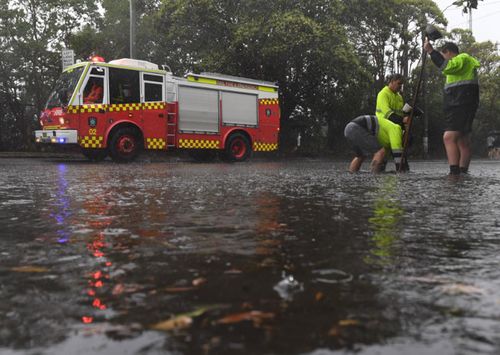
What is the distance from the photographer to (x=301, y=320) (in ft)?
3.69

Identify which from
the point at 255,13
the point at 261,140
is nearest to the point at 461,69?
the point at 261,140

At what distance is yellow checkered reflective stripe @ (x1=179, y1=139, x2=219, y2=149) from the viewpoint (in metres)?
15.2

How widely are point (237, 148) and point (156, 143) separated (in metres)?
3.32

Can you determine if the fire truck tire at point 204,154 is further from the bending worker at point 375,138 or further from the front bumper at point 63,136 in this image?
the bending worker at point 375,138

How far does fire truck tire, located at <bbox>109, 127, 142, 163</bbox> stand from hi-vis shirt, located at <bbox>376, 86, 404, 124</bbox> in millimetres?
7920

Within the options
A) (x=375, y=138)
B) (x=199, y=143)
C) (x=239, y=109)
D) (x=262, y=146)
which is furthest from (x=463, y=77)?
(x=262, y=146)

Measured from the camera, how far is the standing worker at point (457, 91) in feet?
22.0

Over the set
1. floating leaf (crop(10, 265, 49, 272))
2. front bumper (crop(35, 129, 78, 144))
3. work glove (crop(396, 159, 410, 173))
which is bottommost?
floating leaf (crop(10, 265, 49, 272))

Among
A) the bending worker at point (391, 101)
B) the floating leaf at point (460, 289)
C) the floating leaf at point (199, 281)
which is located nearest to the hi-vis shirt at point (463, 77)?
the bending worker at point (391, 101)

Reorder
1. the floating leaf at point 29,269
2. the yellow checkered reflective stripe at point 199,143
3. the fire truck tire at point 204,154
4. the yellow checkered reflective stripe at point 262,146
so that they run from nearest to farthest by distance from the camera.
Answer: the floating leaf at point 29,269, the yellow checkered reflective stripe at point 199,143, the fire truck tire at point 204,154, the yellow checkered reflective stripe at point 262,146

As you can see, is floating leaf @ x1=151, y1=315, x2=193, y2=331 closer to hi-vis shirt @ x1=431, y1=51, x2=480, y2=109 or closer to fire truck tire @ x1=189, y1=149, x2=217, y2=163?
hi-vis shirt @ x1=431, y1=51, x2=480, y2=109

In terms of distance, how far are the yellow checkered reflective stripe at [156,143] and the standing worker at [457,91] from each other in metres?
9.04

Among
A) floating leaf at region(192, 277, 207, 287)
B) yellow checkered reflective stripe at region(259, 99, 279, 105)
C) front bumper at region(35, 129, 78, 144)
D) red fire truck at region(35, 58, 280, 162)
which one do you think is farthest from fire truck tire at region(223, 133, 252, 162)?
floating leaf at region(192, 277, 207, 287)

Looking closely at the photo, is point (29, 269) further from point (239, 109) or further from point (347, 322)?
point (239, 109)
